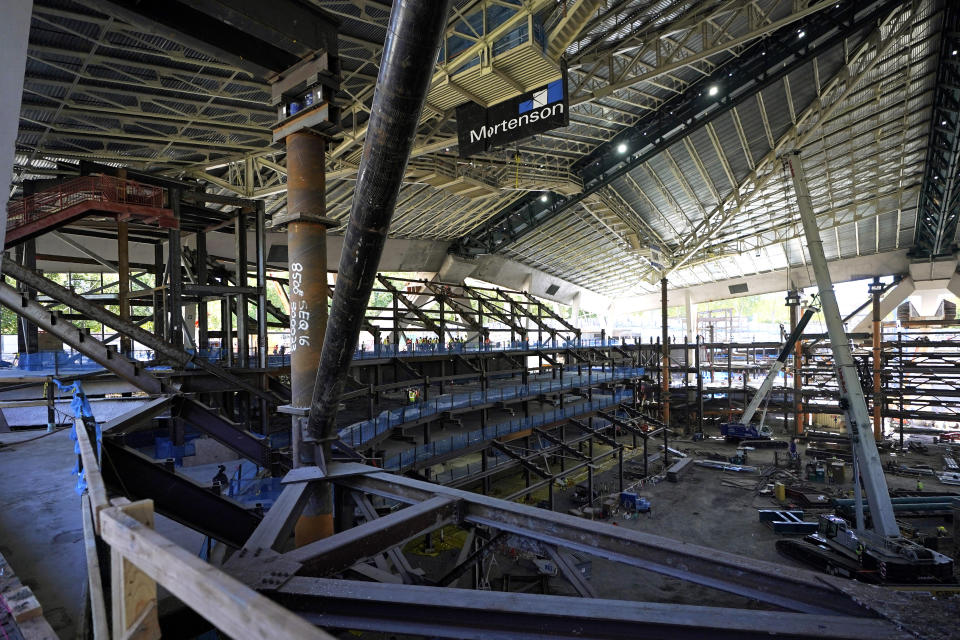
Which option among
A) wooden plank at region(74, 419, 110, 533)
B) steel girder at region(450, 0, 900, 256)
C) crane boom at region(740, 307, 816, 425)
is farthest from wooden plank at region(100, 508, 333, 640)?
crane boom at region(740, 307, 816, 425)

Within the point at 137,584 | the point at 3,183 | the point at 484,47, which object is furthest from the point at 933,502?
the point at 3,183

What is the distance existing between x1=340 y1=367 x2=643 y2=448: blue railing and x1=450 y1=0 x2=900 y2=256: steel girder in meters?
11.4

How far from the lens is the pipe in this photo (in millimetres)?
2201

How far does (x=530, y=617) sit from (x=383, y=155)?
2.55m

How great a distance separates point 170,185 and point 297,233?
13.4 m

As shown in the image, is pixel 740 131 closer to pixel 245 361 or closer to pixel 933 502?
pixel 933 502

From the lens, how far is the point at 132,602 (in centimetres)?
193

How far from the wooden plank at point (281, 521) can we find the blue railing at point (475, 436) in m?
9.67

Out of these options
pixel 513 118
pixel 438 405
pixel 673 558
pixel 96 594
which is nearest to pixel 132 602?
pixel 96 594

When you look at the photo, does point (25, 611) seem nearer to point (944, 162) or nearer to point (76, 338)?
point (76, 338)

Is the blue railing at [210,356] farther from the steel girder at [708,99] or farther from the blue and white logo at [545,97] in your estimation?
the steel girder at [708,99]

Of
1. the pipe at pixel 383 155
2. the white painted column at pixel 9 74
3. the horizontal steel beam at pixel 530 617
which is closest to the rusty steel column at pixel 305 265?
the pipe at pixel 383 155

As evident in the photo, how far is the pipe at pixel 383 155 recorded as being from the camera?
2.20 metres

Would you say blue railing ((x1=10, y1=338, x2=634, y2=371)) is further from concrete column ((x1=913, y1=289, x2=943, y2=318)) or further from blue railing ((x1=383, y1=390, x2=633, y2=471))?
concrete column ((x1=913, y1=289, x2=943, y2=318))
